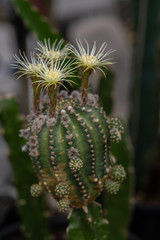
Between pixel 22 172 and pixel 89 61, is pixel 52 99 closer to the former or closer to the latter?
pixel 89 61

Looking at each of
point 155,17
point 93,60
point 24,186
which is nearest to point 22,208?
point 24,186

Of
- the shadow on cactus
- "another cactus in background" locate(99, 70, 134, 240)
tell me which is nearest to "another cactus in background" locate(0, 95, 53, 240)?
"another cactus in background" locate(99, 70, 134, 240)

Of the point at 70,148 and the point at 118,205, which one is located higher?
the point at 70,148

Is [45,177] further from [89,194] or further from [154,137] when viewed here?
[154,137]

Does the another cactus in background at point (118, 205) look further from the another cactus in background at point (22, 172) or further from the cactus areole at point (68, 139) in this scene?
the cactus areole at point (68, 139)

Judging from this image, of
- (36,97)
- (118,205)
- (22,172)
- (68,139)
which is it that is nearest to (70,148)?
(68,139)

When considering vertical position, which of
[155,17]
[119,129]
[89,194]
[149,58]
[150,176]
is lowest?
[150,176]

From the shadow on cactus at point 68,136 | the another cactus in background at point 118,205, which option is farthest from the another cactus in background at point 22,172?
the shadow on cactus at point 68,136

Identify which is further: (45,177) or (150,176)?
(150,176)
